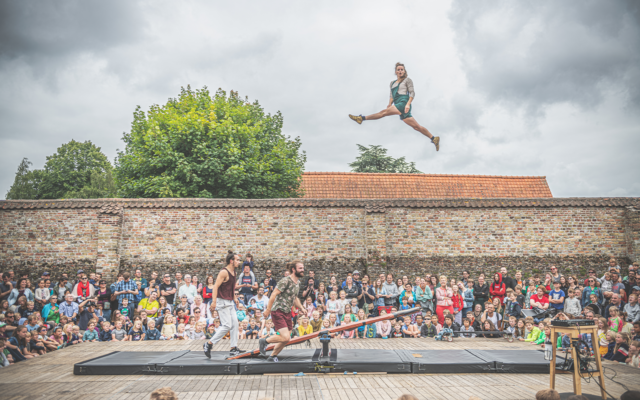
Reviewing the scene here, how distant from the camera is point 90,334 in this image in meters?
10.5

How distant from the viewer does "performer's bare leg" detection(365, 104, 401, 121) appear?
23.0 feet

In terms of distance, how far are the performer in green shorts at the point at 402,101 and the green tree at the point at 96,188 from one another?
110ft

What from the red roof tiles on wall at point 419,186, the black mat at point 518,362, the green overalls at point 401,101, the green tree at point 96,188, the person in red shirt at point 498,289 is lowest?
the black mat at point 518,362

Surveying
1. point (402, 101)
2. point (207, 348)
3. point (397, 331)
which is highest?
point (402, 101)

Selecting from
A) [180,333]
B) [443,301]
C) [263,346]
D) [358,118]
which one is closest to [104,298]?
[180,333]

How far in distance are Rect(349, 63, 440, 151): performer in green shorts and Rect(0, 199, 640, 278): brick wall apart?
25.6 ft

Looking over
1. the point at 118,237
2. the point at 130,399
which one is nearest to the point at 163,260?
the point at 118,237

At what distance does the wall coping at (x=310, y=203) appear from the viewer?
14.2 m

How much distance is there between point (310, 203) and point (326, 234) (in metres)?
1.22

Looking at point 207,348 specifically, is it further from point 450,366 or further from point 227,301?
point 450,366

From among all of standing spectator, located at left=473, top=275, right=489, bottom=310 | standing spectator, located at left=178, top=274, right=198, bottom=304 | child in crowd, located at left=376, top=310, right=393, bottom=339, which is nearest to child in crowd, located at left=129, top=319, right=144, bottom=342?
standing spectator, located at left=178, top=274, right=198, bottom=304

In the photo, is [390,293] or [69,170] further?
[69,170]

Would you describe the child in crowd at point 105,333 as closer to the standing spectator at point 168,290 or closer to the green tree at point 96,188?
the standing spectator at point 168,290

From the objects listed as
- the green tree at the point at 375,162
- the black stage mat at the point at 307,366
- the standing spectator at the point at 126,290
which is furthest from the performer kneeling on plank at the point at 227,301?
the green tree at the point at 375,162
